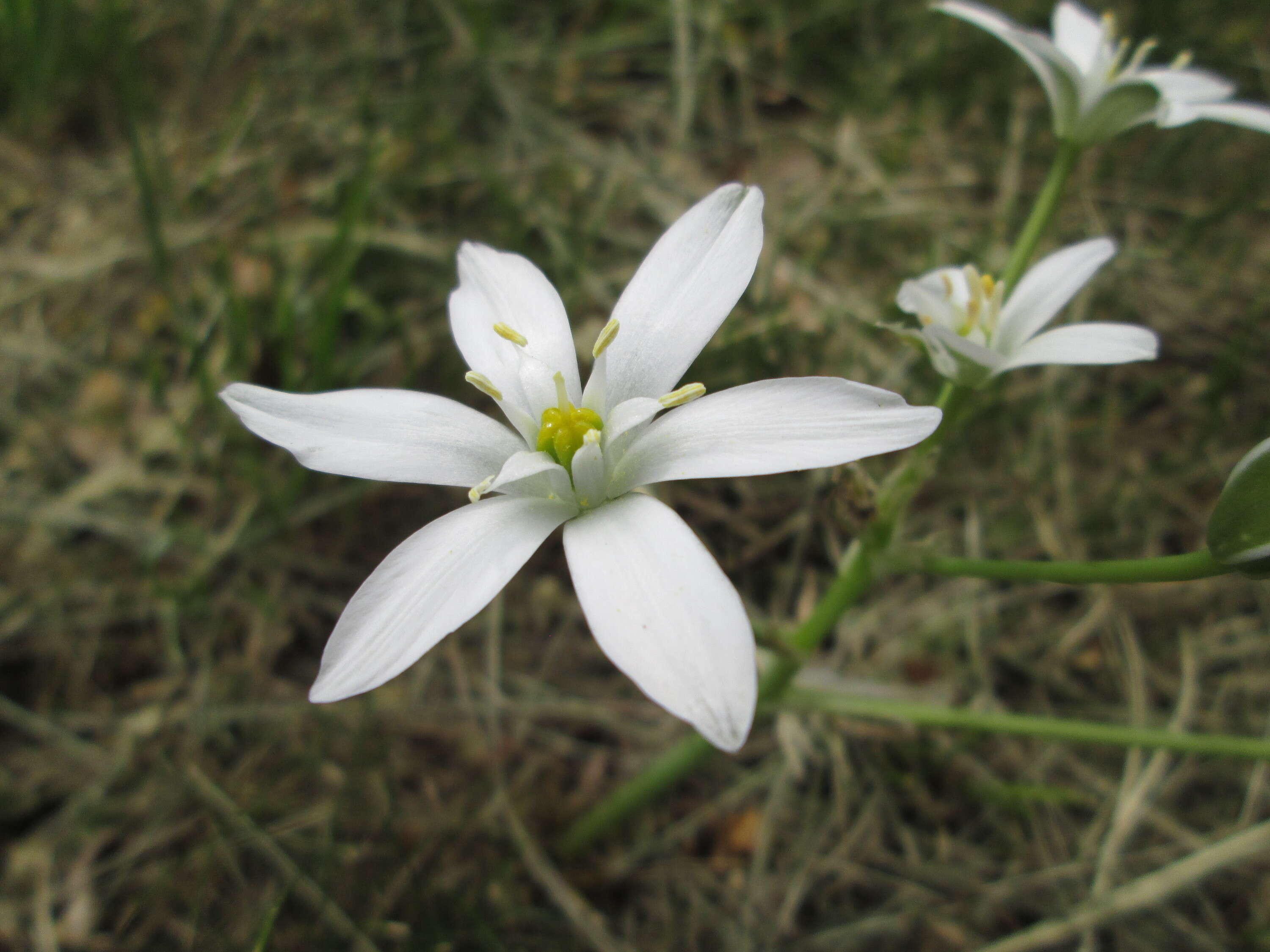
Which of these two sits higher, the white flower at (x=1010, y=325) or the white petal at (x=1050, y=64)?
the white petal at (x=1050, y=64)

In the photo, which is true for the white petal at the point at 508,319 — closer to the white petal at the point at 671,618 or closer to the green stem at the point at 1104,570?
the white petal at the point at 671,618

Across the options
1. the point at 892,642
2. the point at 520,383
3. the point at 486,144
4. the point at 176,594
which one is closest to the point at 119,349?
the point at 176,594

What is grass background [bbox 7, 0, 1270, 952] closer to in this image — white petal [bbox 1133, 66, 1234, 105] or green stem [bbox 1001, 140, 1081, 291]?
green stem [bbox 1001, 140, 1081, 291]

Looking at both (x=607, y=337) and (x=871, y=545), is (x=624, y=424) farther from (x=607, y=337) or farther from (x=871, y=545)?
(x=871, y=545)

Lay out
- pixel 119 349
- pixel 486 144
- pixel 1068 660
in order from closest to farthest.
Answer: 1. pixel 1068 660
2. pixel 119 349
3. pixel 486 144

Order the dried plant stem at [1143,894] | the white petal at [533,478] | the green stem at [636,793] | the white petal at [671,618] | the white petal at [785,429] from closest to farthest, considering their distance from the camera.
Answer: the white petal at [671,618] < the white petal at [785,429] < the white petal at [533,478] < the green stem at [636,793] < the dried plant stem at [1143,894]

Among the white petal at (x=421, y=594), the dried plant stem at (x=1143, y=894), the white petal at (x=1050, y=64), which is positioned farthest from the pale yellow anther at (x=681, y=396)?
the dried plant stem at (x=1143, y=894)

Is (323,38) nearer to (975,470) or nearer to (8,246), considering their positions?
(8,246)
